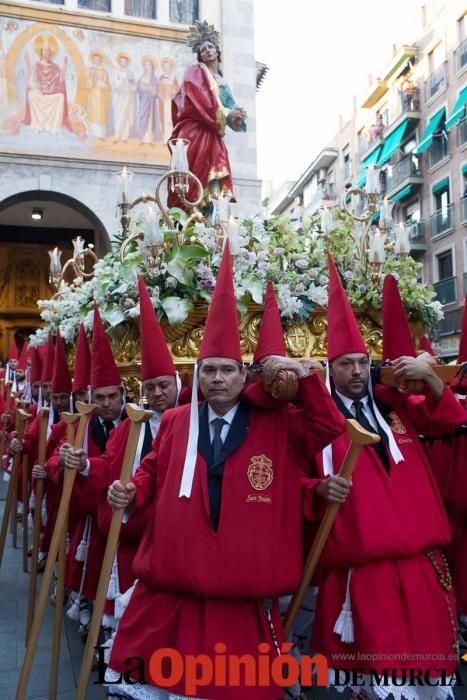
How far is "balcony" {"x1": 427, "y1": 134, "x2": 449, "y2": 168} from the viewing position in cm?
2423

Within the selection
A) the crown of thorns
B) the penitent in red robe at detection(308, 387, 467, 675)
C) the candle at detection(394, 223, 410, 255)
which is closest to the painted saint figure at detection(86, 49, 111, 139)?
the crown of thorns

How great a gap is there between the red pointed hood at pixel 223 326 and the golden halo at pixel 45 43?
13751 mm

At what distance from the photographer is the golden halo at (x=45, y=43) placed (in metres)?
14.0

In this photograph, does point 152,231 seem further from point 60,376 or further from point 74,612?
point 74,612

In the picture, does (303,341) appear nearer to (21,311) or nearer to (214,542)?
(214,542)

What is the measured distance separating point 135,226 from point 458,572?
3.65 meters

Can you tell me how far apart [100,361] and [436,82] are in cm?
2576

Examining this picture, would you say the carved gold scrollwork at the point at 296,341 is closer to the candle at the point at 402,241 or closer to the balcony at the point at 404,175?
the candle at the point at 402,241

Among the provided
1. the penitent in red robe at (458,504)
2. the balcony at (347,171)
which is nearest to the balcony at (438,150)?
the balcony at (347,171)

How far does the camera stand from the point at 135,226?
17.4 feet

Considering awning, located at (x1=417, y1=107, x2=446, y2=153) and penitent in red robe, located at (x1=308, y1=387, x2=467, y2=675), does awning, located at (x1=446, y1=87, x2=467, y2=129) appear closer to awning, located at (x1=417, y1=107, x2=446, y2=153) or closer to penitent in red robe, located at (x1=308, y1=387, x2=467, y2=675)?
awning, located at (x1=417, y1=107, x2=446, y2=153)

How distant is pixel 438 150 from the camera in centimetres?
2473

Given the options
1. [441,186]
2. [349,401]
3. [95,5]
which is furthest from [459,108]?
[349,401]

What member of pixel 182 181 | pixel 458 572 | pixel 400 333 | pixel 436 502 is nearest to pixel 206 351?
pixel 400 333
